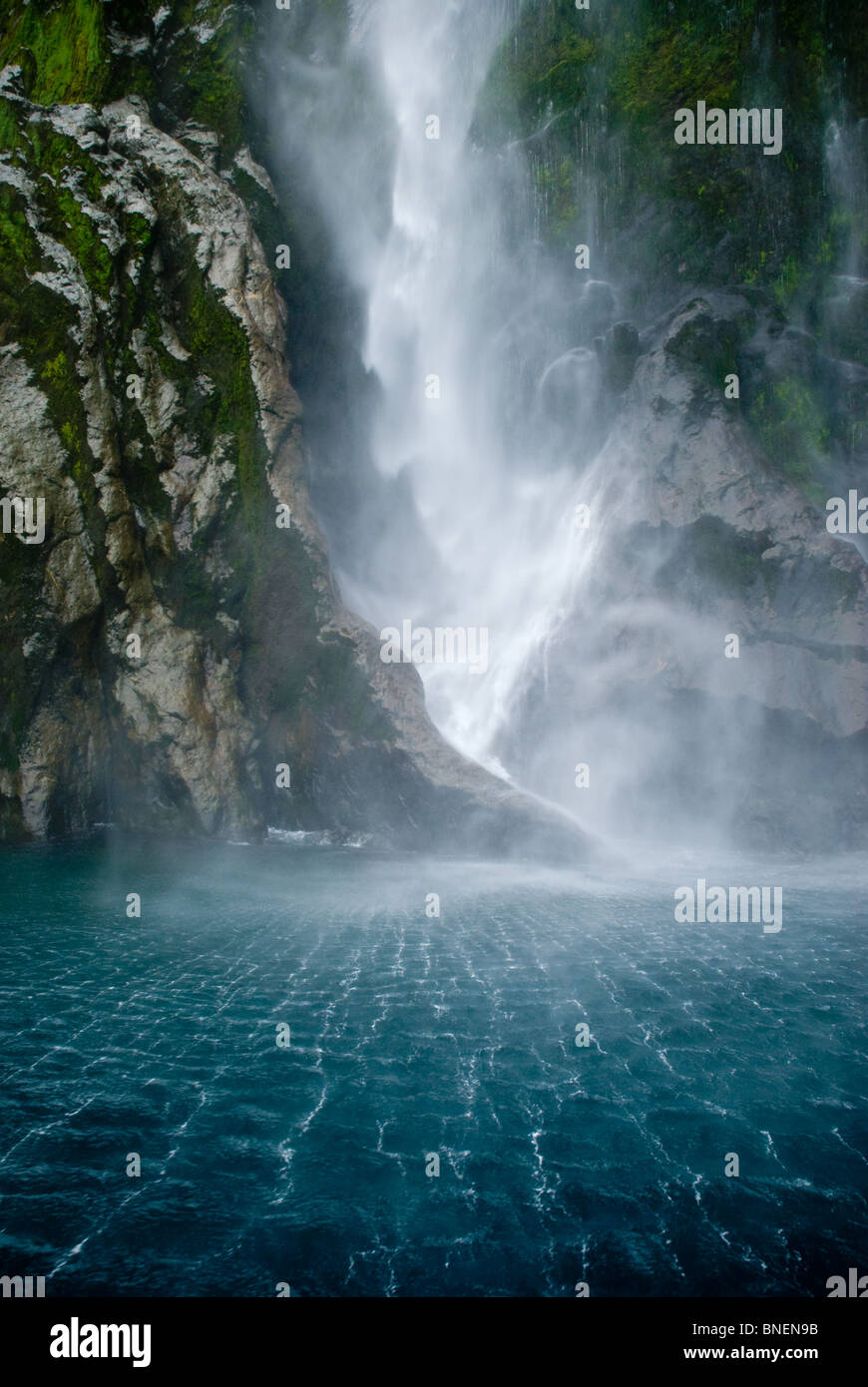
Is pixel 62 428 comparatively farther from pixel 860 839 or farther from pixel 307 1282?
pixel 860 839

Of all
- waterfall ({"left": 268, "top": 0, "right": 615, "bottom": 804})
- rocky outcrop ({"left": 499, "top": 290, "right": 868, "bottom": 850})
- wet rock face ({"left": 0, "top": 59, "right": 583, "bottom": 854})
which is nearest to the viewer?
wet rock face ({"left": 0, "top": 59, "right": 583, "bottom": 854})

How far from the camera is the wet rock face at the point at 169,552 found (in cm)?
3531

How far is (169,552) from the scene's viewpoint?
3834 cm

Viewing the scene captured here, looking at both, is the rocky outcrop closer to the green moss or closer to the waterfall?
the green moss
